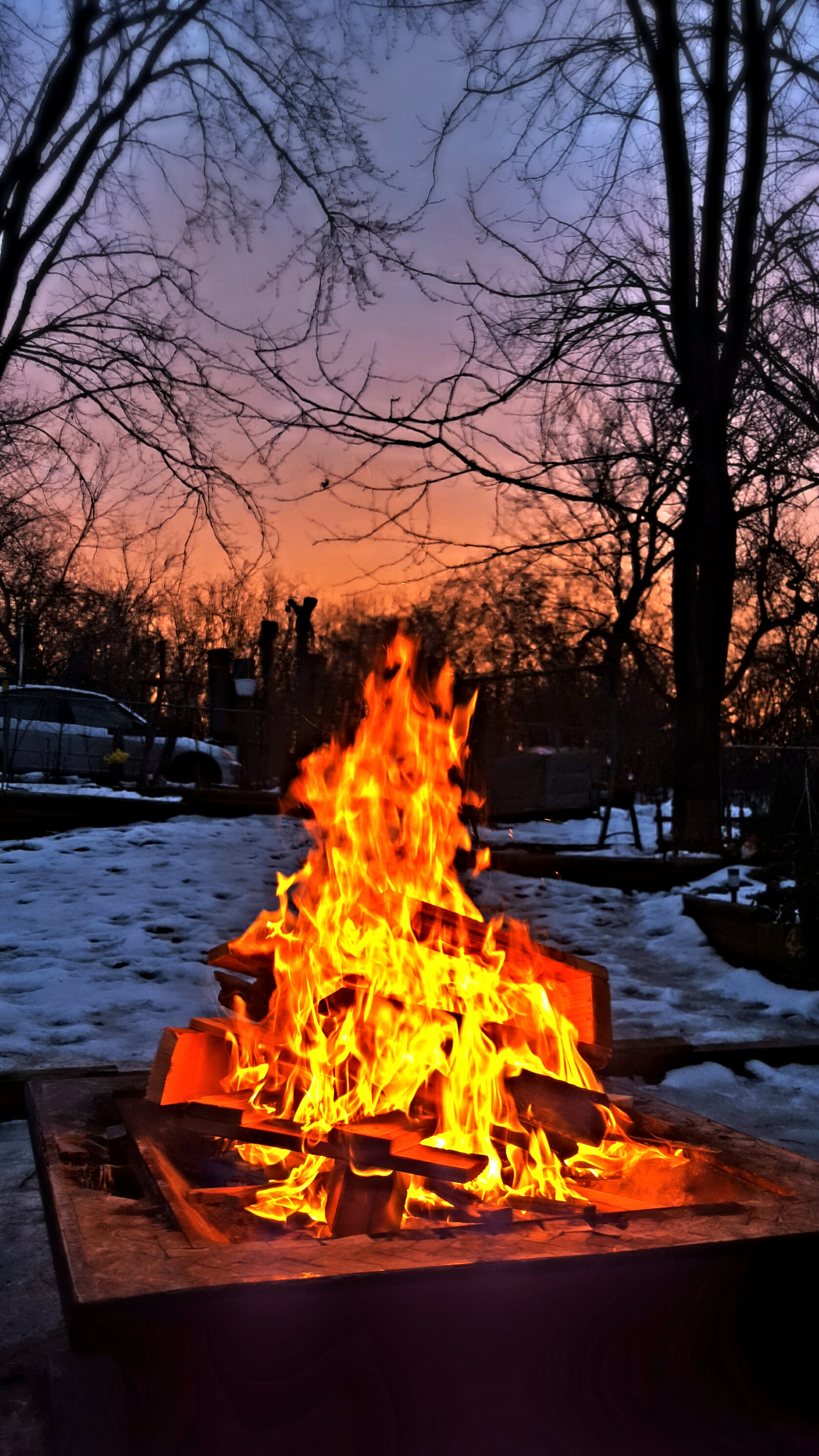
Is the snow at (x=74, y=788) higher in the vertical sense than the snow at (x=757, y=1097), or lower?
higher

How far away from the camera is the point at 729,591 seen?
9.84m

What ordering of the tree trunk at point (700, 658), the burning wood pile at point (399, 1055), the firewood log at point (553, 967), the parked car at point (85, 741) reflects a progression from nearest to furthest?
the burning wood pile at point (399, 1055) < the firewood log at point (553, 967) < the tree trunk at point (700, 658) < the parked car at point (85, 741)

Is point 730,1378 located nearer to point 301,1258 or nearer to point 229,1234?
point 301,1258

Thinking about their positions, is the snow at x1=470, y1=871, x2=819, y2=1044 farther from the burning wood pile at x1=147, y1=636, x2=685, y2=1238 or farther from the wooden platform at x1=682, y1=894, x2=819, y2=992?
the burning wood pile at x1=147, y1=636, x2=685, y2=1238

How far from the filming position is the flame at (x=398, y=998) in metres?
2.69

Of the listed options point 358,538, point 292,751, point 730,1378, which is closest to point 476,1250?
point 730,1378

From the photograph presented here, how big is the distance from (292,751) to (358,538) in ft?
26.5

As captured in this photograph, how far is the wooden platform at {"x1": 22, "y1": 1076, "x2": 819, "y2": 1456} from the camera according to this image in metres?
1.76

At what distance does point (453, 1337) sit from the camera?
1.86 metres

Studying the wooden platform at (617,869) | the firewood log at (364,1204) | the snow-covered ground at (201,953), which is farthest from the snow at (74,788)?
the firewood log at (364,1204)

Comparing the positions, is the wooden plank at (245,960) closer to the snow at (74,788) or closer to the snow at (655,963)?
the snow at (655,963)

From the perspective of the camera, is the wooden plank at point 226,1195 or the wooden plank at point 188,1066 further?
the wooden plank at point 188,1066

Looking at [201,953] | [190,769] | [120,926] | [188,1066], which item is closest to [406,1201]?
[188,1066]

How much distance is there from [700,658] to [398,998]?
303 inches
